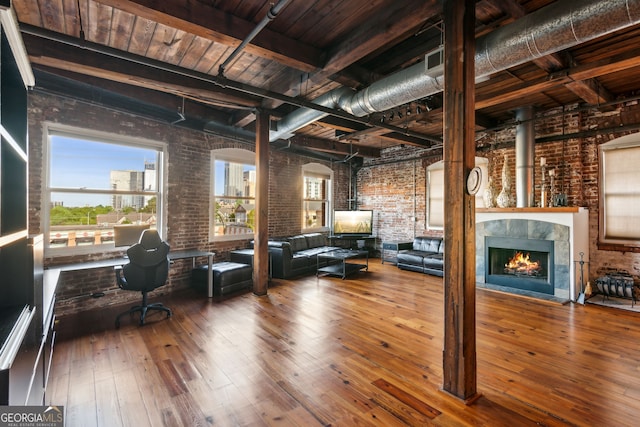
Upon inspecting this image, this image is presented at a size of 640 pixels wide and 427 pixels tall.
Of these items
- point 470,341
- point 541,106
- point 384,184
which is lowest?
point 470,341

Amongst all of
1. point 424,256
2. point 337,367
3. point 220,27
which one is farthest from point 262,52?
point 424,256

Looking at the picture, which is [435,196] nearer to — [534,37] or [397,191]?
[397,191]

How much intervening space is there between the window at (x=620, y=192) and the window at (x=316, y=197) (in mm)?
5720

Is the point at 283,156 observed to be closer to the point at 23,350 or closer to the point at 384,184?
the point at 384,184

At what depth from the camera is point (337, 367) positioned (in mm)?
2600

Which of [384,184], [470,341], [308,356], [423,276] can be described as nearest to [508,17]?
[470,341]

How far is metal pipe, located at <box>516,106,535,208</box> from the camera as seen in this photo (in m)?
5.10

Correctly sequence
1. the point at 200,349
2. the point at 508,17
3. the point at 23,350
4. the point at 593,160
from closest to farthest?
the point at 23,350 → the point at 508,17 → the point at 200,349 → the point at 593,160

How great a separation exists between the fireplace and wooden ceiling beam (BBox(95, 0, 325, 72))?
14.8ft

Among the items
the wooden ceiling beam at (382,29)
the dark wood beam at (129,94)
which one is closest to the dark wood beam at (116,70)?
the dark wood beam at (129,94)

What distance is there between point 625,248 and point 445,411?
15.3ft

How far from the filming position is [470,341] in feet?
7.35

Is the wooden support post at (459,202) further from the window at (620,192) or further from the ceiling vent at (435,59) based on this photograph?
the window at (620,192)

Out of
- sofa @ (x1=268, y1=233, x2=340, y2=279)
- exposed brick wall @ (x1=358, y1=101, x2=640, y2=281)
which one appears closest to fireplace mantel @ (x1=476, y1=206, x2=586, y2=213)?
exposed brick wall @ (x1=358, y1=101, x2=640, y2=281)
